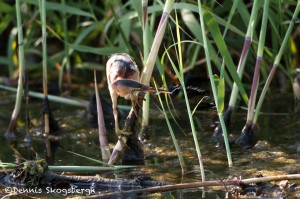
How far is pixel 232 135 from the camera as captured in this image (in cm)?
293

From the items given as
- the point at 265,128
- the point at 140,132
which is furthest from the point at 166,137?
the point at 265,128

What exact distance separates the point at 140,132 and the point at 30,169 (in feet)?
1.97

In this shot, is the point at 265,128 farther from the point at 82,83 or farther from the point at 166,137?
the point at 82,83

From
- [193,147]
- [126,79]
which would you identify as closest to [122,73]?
[126,79]

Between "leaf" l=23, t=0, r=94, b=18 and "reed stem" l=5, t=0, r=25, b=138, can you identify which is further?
"leaf" l=23, t=0, r=94, b=18

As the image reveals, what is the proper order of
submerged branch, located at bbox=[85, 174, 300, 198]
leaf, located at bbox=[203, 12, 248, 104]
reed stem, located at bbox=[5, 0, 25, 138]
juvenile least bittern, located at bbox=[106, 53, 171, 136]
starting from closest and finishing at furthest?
submerged branch, located at bbox=[85, 174, 300, 198], juvenile least bittern, located at bbox=[106, 53, 171, 136], leaf, located at bbox=[203, 12, 248, 104], reed stem, located at bbox=[5, 0, 25, 138]

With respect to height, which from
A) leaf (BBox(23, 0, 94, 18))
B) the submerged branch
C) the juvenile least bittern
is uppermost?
leaf (BBox(23, 0, 94, 18))

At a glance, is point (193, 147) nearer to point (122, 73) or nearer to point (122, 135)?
point (122, 135)

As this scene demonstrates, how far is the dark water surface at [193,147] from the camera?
8.04ft

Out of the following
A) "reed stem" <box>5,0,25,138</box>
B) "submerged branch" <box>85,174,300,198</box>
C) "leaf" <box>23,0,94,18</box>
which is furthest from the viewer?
"leaf" <box>23,0,94,18</box>

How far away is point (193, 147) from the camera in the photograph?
2.81 metres

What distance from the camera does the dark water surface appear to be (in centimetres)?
245

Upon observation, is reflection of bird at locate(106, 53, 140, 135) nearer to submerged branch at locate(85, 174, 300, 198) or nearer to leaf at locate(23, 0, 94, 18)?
submerged branch at locate(85, 174, 300, 198)

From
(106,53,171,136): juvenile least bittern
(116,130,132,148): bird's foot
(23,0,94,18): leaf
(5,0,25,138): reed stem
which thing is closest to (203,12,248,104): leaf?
(106,53,171,136): juvenile least bittern
